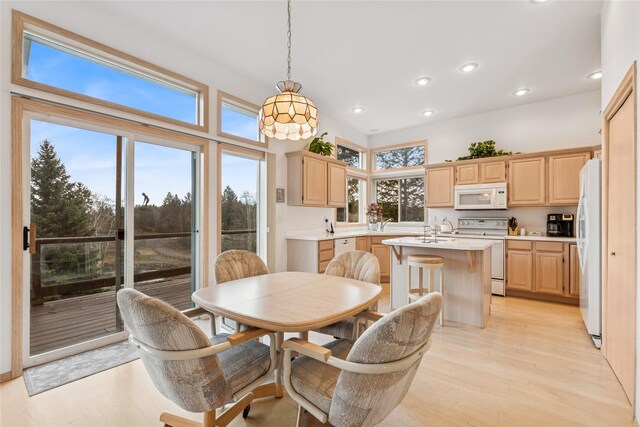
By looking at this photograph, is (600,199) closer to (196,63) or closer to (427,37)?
(427,37)

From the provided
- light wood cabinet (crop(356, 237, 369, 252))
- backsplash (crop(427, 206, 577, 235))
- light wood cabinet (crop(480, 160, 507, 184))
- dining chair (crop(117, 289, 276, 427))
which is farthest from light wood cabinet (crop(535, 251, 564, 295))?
dining chair (crop(117, 289, 276, 427))

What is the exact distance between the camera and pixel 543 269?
162 inches

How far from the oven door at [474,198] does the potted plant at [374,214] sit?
1569 millimetres

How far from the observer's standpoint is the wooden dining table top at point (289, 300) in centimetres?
146

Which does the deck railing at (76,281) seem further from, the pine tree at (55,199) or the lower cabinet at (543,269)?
the lower cabinet at (543,269)

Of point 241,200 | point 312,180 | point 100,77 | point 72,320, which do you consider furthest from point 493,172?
point 72,320

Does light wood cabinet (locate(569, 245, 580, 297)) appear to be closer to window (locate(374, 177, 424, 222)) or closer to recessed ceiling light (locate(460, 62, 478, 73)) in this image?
window (locate(374, 177, 424, 222))

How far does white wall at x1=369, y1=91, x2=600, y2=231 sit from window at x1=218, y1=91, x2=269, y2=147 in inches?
137

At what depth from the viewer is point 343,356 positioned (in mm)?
1636

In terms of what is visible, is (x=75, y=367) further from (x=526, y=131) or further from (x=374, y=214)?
(x=526, y=131)

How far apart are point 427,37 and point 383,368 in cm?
316

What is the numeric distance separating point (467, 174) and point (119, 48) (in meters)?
5.03

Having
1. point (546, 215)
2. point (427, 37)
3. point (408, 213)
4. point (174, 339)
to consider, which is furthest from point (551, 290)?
point (174, 339)

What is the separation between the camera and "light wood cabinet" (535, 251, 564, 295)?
4.00 meters
